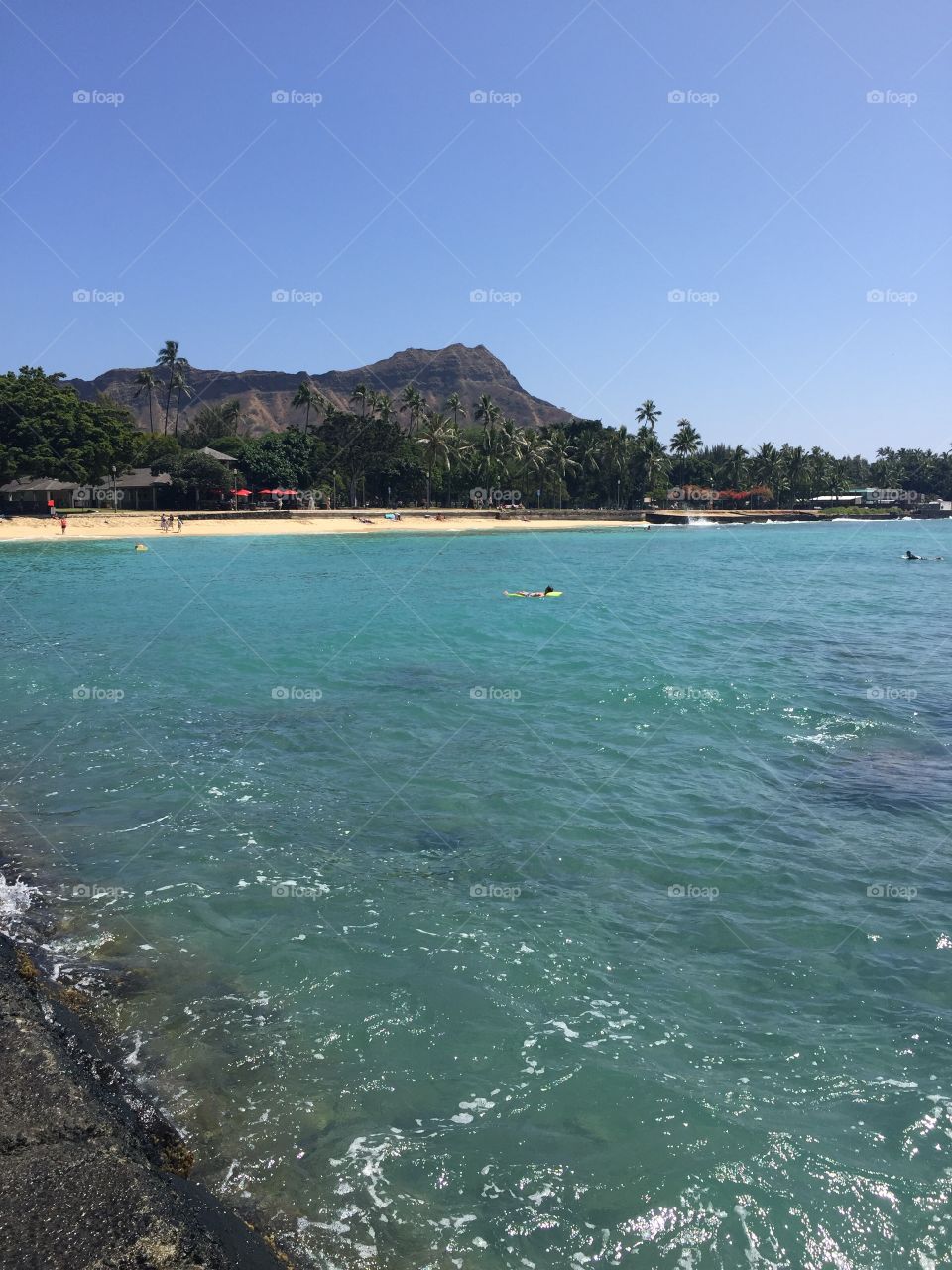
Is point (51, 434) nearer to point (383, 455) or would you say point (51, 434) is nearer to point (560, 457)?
point (383, 455)

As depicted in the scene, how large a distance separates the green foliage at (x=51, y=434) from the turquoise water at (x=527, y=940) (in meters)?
52.7

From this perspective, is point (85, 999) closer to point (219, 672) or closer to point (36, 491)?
point (219, 672)

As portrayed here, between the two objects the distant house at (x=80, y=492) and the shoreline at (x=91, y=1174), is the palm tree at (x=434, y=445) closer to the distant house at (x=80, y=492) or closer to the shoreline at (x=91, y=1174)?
the distant house at (x=80, y=492)

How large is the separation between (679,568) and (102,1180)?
2346 inches

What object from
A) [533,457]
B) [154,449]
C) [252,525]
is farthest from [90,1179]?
[533,457]

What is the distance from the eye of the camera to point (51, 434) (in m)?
67.2

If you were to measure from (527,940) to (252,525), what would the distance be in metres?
75.6

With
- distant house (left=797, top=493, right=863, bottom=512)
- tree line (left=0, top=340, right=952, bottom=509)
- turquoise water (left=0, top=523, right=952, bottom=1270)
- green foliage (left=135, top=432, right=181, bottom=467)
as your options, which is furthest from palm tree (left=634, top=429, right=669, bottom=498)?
turquoise water (left=0, top=523, right=952, bottom=1270)

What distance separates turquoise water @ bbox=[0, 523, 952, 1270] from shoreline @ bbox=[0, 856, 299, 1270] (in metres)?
0.32

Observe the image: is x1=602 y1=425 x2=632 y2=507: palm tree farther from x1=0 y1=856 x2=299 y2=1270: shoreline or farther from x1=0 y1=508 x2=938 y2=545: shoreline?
x1=0 y1=856 x2=299 y2=1270: shoreline

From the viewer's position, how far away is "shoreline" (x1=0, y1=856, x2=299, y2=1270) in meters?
3.92

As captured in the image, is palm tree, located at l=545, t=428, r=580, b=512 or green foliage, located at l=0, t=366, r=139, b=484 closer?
green foliage, located at l=0, t=366, r=139, b=484

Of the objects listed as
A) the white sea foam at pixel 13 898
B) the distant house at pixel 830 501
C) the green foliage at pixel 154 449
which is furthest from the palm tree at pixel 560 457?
the white sea foam at pixel 13 898

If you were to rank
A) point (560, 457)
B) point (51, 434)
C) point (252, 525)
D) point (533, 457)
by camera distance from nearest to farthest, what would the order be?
point (51, 434)
point (252, 525)
point (533, 457)
point (560, 457)
